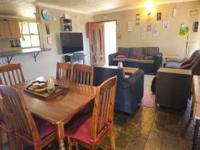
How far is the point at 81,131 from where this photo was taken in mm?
1498

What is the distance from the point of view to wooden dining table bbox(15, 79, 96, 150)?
129cm

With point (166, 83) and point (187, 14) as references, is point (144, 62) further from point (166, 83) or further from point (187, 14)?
point (166, 83)

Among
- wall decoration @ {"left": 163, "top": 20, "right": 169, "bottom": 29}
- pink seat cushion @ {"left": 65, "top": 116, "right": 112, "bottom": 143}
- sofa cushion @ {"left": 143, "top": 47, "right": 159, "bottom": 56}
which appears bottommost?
pink seat cushion @ {"left": 65, "top": 116, "right": 112, "bottom": 143}

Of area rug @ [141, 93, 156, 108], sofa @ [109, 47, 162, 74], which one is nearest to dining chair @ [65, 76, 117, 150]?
area rug @ [141, 93, 156, 108]

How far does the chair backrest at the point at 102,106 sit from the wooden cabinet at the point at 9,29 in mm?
3183

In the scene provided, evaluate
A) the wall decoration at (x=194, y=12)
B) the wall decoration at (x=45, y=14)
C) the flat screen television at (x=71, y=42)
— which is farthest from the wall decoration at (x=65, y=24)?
the wall decoration at (x=194, y=12)

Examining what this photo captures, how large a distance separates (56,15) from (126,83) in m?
3.70

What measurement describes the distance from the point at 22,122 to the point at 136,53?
504cm

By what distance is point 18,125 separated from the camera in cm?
146

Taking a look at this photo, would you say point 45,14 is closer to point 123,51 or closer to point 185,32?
point 123,51

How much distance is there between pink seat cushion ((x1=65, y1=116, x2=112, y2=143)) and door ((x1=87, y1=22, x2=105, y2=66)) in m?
4.96

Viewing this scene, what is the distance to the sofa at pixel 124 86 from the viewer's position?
2.38 metres

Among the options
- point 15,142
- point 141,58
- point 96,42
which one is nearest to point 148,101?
point 15,142

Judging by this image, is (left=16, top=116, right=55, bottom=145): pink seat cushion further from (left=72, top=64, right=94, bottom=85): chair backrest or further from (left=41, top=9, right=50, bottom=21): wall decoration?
(left=41, top=9, right=50, bottom=21): wall decoration
